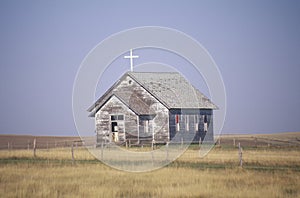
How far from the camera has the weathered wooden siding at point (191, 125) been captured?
45.0m

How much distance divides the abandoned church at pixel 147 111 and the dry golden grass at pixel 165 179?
42.6 ft

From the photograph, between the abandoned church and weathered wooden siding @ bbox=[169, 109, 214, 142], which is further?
weathered wooden siding @ bbox=[169, 109, 214, 142]

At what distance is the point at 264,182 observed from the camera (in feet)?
66.7

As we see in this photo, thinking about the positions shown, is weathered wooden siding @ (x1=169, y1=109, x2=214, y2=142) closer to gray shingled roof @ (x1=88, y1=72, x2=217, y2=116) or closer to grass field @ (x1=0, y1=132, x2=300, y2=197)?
gray shingled roof @ (x1=88, y1=72, x2=217, y2=116)

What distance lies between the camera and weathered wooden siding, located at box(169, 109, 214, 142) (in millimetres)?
44969

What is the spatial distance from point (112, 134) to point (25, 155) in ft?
31.7

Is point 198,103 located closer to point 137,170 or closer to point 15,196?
point 137,170

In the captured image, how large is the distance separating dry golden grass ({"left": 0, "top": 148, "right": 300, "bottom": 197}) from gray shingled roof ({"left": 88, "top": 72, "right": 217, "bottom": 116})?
13961 millimetres

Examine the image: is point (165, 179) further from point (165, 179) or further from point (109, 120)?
point (109, 120)

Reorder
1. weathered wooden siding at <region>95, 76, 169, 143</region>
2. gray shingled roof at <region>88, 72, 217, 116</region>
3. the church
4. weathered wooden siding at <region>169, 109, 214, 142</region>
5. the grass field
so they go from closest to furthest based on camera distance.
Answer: the grass field < weathered wooden siding at <region>95, 76, 169, 143</region> < the church < gray shingled roof at <region>88, 72, 217, 116</region> < weathered wooden siding at <region>169, 109, 214, 142</region>

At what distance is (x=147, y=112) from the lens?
43875 millimetres

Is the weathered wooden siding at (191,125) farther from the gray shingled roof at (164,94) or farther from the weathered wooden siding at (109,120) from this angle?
the weathered wooden siding at (109,120)

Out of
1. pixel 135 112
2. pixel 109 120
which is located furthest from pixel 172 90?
pixel 109 120

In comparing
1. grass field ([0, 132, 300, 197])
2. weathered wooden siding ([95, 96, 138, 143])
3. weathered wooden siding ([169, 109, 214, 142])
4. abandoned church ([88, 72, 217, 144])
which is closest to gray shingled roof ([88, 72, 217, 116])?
abandoned church ([88, 72, 217, 144])
